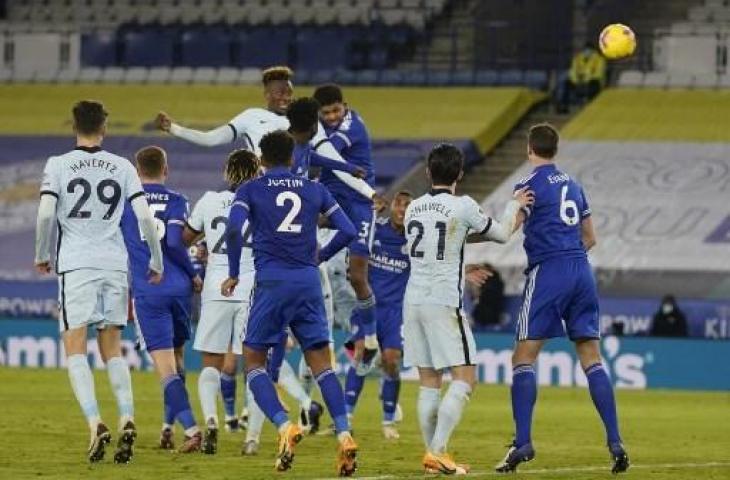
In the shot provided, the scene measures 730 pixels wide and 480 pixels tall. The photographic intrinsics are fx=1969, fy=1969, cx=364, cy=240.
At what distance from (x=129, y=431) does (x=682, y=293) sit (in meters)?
17.0

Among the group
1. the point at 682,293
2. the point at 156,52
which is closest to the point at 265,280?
the point at 682,293

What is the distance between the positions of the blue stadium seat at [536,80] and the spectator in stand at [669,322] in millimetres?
10005

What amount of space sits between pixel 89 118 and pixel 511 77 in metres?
23.5

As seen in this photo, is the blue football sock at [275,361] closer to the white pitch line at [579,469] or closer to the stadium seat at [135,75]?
the white pitch line at [579,469]

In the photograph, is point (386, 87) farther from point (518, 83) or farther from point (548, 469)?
point (548, 469)

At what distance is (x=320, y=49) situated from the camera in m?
36.9

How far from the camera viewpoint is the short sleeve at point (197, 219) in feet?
47.9

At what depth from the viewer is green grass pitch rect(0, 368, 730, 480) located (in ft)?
42.8

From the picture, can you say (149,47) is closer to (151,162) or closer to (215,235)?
(215,235)

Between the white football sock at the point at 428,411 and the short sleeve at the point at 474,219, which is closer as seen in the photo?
the short sleeve at the point at 474,219

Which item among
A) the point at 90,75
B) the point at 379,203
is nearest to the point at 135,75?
the point at 90,75

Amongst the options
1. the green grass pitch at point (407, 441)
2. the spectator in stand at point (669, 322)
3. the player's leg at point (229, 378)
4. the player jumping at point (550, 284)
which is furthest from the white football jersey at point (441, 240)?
the spectator in stand at point (669, 322)

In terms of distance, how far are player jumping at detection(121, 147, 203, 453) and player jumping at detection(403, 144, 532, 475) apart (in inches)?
89.8

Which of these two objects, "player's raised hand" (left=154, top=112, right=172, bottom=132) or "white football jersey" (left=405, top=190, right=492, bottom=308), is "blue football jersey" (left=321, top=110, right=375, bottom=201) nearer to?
"player's raised hand" (left=154, top=112, right=172, bottom=132)
